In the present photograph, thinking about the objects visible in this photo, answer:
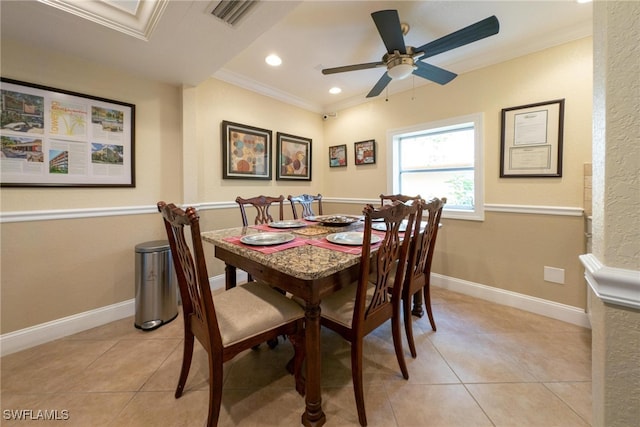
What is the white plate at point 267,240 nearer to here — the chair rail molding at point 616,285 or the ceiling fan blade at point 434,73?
the chair rail molding at point 616,285

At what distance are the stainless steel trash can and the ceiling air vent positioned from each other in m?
1.81

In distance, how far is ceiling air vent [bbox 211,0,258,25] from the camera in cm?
146

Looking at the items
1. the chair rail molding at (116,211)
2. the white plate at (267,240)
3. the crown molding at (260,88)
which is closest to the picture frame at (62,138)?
the chair rail molding at (116,211)

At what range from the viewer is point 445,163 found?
117 inches

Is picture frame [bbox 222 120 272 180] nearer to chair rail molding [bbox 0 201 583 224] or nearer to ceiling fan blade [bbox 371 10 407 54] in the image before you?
chair rail molding [bbox 0 201 583 224]

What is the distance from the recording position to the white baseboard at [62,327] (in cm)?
173

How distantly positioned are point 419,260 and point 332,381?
3.29 feet

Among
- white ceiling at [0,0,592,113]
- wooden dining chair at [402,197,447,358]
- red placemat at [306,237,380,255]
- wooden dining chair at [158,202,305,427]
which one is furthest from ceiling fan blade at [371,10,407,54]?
wooden dining chair at [158,202,305,427]

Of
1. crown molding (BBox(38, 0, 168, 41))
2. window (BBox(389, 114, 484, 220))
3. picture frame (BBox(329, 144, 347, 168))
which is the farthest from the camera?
picture frame (BBox(329, 144, 347, 168))

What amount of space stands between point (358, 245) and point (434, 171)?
2.22 meters

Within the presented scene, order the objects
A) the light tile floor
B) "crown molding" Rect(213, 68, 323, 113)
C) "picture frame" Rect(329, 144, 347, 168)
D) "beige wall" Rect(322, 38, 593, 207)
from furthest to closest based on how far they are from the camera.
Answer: "picture frame" Rect(329, 144, 347, 168) < "crown molding" Rect(213, 68, 323, 113) < "beige wall" Rect(322, 38, 593, 207) < the light tile floor

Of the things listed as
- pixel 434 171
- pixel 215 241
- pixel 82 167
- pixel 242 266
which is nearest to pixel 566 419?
pixel 242 266

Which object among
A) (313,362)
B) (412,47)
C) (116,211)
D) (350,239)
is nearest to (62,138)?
(116,211)

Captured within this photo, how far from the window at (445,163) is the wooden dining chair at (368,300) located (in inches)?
69.6
